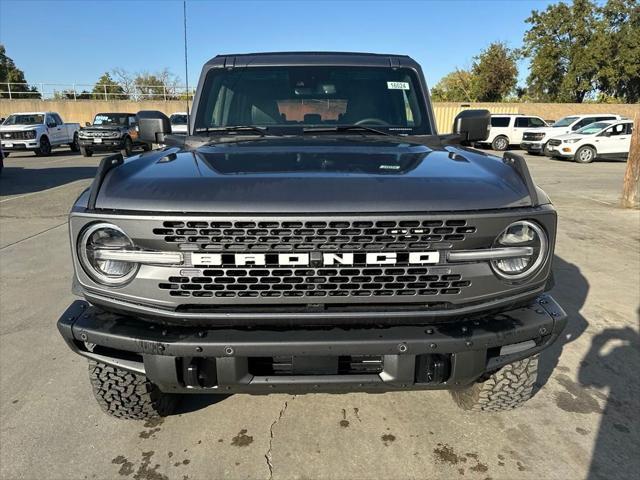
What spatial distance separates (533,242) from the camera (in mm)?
2072

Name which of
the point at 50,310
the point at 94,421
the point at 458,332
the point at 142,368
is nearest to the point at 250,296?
the point at 142,368

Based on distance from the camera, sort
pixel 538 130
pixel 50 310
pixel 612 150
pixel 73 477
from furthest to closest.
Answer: pixel 538 130, pixel 612 150, pixel 50 310, pixel 73 477

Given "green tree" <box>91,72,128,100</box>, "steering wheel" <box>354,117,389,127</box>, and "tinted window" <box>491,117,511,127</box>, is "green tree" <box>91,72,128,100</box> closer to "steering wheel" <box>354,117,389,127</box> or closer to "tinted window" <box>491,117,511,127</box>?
"tinted window" <box>491,117,511,127</box>

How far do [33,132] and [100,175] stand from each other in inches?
836

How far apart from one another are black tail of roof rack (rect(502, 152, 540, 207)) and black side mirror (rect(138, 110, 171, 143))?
7.76 ft

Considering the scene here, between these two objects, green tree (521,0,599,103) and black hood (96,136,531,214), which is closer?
black hood (96,136,531,214)

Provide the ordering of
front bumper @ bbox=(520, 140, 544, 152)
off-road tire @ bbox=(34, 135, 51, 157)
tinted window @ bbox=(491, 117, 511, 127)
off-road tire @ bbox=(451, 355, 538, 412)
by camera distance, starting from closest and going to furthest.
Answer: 1. off-road tire @ bbox=(451, 355, 538, 412)
2. off-road tire @ bbox=(34, 135, 51, 157)
3. front bumper @ bbox=(520, 140, 544, 152)
4. tinted window @ bbox=(491, 117, 511, 127)

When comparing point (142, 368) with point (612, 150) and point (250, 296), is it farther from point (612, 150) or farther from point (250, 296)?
point (612, 150)

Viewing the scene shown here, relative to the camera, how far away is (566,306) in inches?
169

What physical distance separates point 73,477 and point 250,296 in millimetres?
1334

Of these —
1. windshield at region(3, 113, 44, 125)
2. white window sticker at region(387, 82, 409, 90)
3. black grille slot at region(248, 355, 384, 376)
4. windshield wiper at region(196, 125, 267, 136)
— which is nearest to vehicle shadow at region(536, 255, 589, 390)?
black grille slot at region(248, 355, 384, 376)

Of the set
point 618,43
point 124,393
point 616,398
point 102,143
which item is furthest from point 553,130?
point 618,43

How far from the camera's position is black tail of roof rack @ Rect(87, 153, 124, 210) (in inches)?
79.4

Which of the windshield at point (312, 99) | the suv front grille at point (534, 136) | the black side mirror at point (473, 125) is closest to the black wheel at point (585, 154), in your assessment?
the suv front grille at point (534, 136)
